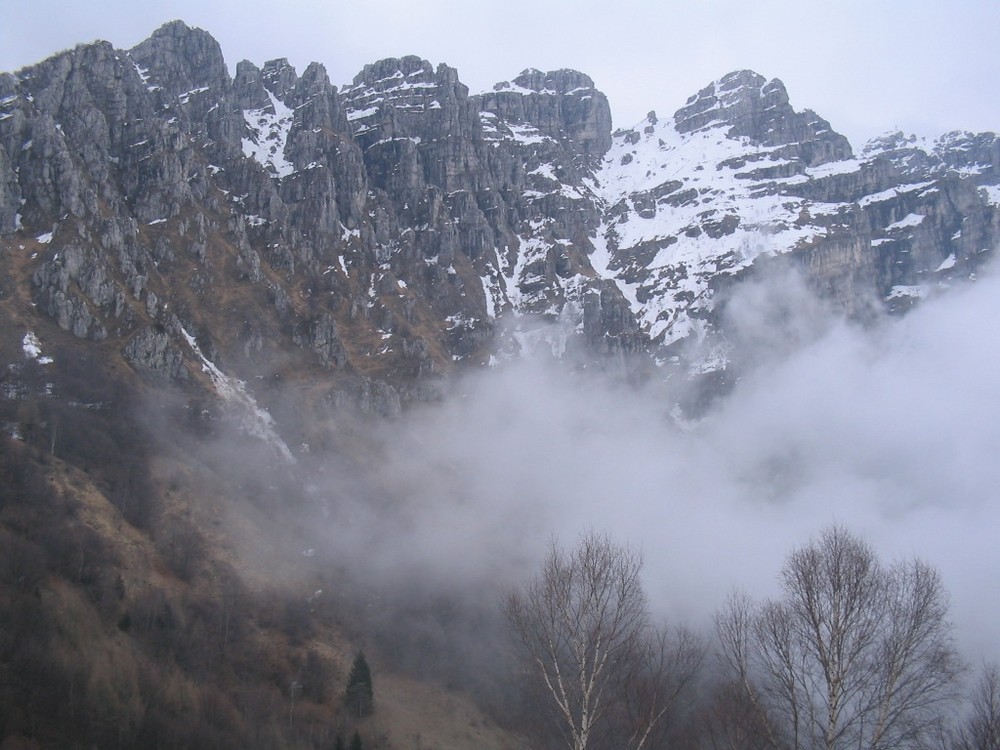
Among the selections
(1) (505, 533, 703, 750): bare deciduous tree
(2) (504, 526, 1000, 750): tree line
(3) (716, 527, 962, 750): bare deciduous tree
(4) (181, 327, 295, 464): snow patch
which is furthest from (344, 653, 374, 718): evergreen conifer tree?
(3) (716, 527, 962, 750): bare deciduous tree

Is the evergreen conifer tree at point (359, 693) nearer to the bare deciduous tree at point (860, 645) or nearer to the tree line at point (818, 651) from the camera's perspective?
the tree line at point (818, 651)

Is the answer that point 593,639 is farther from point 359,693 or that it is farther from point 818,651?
point 359,693

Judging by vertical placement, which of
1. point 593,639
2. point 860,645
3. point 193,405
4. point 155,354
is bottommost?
point 593,639

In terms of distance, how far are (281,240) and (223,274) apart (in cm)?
2396

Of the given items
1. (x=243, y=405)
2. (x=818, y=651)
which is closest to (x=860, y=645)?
(x=818, y=651)

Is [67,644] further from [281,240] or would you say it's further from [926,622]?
[281,240]

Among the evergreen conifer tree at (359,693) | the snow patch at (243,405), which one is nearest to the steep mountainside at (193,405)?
the snow patch at (243,405)

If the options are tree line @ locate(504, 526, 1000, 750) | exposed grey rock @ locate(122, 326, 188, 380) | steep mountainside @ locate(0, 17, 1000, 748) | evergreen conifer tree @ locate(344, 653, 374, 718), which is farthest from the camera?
exposed grey rock @ locate(122, 326, 188, 380)

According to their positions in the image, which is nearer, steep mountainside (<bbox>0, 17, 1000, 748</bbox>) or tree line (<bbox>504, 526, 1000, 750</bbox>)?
tree line (<bbox>504, 526, 1000, 750</bbox>)

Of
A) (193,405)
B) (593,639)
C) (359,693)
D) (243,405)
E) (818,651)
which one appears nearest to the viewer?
(818,651)

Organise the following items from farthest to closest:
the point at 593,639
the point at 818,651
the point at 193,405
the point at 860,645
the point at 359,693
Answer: the point at 193,405 → the point at 359,693 → the point at 593,639 → the point at 818,651 → the point at 860,645

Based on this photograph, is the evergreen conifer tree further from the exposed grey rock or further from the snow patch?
the exposed grey rock

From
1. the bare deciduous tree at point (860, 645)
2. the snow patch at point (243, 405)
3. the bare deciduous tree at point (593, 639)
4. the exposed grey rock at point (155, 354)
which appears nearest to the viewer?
the bare deciduous tree at point (860, 645)

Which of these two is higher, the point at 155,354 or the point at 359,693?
the point at 155,354
